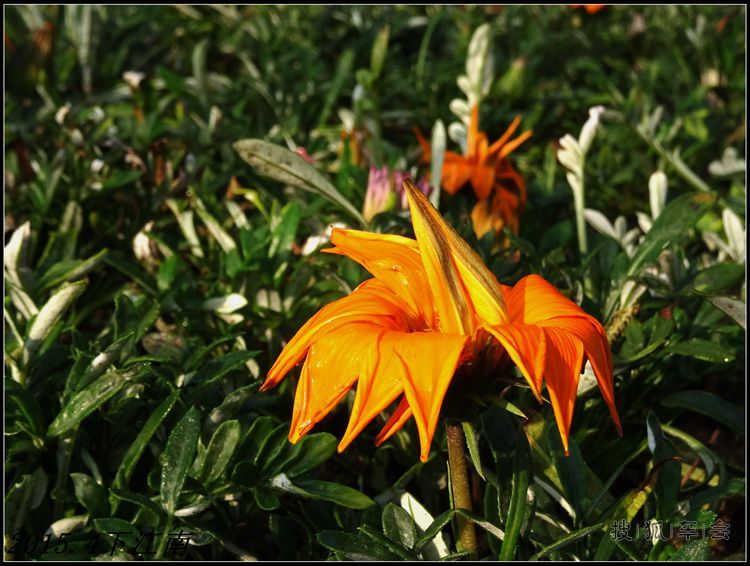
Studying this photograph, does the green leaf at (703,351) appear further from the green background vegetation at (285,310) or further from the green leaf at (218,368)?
the green leaf at (218,368)

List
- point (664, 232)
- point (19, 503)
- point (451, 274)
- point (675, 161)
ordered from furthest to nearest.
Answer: point (675, 161), point (664, 232), point (19, 503), point (451, 274)

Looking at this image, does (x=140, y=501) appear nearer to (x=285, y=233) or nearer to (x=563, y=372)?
(x=563, y=372)

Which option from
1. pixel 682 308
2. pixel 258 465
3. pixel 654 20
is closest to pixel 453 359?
pixel 258 465

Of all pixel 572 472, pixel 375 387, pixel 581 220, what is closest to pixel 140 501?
pixel 375 387

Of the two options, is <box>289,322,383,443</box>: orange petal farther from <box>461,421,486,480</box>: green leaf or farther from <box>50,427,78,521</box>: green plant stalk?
<box>50,427,78,521</box>: green plant stalk

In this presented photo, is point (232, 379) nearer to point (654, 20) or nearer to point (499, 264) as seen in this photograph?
point (499, 264)

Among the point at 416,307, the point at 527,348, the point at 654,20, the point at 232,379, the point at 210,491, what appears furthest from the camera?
the point at 654,20
